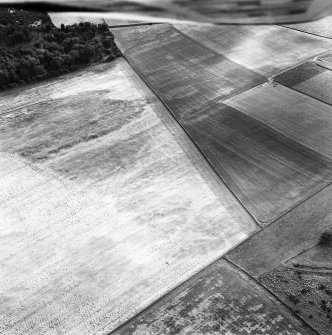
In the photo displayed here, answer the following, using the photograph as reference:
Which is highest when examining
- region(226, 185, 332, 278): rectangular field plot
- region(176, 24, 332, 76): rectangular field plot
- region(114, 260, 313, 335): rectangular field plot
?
region(176, 24, 332, 76): rectangular field plot

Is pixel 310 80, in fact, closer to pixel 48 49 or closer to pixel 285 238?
pixel 285 238

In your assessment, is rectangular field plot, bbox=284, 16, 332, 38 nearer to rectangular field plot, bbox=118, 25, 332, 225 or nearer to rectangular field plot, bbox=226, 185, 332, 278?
rectangular field plot, bbox=118, 25, 332, 225

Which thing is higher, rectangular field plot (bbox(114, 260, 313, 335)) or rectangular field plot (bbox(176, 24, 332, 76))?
rectangular field plot (bbox(176, 24, 332, 76))

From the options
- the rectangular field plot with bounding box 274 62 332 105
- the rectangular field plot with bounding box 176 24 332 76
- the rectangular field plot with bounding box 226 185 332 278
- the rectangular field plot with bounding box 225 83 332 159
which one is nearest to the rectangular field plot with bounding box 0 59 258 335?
the rectangular field plot with bounding box 226 185 332 278

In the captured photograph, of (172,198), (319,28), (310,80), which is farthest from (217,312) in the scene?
(319,28)

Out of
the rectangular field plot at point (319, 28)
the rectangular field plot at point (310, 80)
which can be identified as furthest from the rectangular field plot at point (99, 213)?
the rectangular field plot at point (319, 28)
